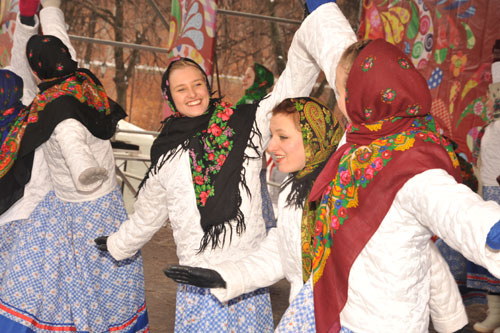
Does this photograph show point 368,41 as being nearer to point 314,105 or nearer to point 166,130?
point 314,105

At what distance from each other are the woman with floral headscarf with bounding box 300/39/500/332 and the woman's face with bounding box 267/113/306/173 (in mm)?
237

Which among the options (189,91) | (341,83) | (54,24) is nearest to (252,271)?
(341,83)

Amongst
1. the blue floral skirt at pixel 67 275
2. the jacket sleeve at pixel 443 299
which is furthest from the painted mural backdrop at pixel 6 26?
the jacket sleeve at pixel 443 299

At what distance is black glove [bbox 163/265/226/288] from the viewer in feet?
5.76

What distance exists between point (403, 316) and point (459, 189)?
40cm

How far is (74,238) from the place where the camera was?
9.75 feet

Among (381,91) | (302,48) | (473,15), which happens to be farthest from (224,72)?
(381,91)

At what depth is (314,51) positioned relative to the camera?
6.52ft

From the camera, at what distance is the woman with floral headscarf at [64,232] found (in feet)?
9.34

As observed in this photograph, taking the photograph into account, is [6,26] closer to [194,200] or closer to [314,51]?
[194,200]

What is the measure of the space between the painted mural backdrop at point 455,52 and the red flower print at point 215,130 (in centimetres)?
299

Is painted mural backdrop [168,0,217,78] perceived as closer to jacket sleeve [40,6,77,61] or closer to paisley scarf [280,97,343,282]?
jacket sleeve [40,6,77,61]

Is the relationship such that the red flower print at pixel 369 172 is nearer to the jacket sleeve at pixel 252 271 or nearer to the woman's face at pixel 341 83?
the woman's face at pixel 341 83

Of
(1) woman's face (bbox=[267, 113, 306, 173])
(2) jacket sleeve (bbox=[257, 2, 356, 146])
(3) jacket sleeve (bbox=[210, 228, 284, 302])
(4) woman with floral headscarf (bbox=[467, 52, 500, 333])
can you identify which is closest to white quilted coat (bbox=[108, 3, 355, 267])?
(2) jacket sleeve (bbox=[257, 2, 356, 146])
